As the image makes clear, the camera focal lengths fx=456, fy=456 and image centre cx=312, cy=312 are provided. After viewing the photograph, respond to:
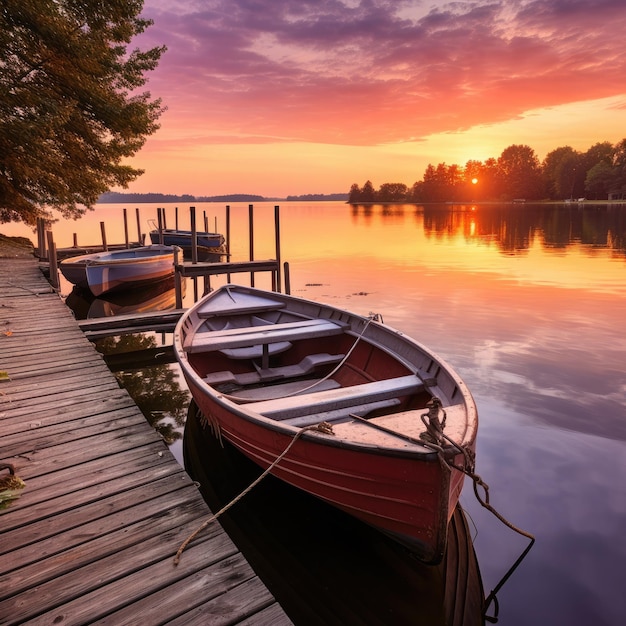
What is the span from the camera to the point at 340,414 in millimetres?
5105

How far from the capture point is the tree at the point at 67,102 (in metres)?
15.5

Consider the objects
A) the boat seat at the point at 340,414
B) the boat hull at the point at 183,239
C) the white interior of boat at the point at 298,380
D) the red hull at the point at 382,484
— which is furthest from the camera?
the boat hull at the point at 183,239

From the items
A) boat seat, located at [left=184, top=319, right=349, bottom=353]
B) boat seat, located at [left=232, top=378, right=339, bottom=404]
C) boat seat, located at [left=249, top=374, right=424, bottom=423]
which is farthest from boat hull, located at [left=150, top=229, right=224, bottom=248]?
boat seat, located at [left=249, top=374, right=424, bottom=423]

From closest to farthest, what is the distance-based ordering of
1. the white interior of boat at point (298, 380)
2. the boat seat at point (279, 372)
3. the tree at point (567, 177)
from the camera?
the white interior of boat at point (298, 380), the boat seat at point (279, 372), the tree at point (567, 177)

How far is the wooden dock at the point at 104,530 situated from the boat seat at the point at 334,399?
1.06 metres

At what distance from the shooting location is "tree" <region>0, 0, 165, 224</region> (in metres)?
15.5

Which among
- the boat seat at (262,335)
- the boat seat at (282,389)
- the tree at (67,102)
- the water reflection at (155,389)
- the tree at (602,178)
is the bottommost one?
the water reflection at (155,389)

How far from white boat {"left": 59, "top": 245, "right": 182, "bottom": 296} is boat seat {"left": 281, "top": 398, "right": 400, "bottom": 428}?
1194 cm

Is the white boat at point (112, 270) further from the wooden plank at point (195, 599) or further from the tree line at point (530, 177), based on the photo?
the tree line at point (530, 177)

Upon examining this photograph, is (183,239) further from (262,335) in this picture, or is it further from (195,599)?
(195,599)

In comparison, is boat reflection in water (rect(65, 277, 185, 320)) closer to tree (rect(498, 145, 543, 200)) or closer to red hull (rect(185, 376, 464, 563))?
red hull (rect(185, 376, 464, 563))

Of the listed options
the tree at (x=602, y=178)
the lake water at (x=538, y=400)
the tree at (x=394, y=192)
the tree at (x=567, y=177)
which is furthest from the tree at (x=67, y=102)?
the tree at (x=394, y=192)

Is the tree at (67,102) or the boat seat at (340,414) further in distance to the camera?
the tree at (67,102)

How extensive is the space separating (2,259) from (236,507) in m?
20.5
